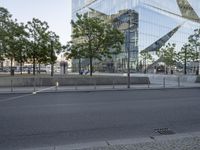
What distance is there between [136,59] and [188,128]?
65081 mm

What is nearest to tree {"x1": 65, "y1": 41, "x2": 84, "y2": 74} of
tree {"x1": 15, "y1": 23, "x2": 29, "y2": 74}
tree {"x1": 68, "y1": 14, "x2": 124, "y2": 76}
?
tree {"x1": 68, "y1": 14, "x2": 124, "y2": 76}

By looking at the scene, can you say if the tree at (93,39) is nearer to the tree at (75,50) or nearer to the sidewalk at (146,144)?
the tree at (75,50)

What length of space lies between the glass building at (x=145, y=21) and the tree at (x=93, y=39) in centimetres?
3333

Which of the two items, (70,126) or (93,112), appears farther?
(93,112)

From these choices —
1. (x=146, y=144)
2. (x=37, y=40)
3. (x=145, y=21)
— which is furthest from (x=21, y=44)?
(x=145, y=21)

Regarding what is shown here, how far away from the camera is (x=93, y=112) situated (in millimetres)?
11766

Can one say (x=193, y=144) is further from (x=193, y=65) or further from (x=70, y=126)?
(x=193, y=65)

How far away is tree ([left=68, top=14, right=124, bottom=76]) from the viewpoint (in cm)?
3347

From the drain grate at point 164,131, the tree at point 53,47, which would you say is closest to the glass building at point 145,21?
the tree at point 53,47

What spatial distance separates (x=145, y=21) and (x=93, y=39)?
41.6 m

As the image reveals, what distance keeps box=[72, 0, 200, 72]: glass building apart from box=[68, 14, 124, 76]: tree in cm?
3333

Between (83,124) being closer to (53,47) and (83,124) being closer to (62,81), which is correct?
(62,81)

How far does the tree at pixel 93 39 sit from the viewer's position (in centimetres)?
3347

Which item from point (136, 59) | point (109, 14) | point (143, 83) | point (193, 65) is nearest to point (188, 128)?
point (143, 83)
